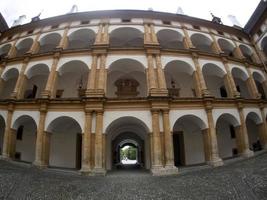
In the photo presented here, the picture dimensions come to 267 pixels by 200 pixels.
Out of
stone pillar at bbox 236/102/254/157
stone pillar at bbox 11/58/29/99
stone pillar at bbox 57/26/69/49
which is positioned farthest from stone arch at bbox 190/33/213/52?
stone pillar at bbox 11/58/29/99

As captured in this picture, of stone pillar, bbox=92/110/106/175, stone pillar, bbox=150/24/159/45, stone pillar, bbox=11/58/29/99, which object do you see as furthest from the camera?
stone pillar, bbox=150/24/159/45

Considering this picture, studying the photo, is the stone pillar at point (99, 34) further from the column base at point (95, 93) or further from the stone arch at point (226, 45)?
the stone arch at point (226, 45)

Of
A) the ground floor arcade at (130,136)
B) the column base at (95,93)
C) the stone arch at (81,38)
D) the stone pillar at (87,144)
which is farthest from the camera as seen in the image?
the stone arch at (81,38)

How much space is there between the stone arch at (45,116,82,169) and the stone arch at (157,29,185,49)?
12912mm

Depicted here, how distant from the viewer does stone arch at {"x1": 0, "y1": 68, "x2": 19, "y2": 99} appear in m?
20.1

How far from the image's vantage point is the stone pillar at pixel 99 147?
1381 cm

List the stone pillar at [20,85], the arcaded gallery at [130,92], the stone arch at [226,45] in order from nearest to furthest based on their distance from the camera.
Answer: the arcaded gallery at [130,92]
the stone pillar at [20,85]
the stone arch at [226,45]

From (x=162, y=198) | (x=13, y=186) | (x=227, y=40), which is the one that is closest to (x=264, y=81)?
(x=227, y=40)

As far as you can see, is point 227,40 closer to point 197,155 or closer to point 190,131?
point 190,131

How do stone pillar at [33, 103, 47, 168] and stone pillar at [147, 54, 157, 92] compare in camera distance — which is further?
stone pillar at [147, 54, 157, 92]

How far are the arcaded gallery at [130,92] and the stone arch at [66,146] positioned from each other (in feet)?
0.31

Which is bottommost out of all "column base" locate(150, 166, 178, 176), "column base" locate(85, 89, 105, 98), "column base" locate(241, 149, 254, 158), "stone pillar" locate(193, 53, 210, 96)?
"column base" locate(150, 166, 178, 176)

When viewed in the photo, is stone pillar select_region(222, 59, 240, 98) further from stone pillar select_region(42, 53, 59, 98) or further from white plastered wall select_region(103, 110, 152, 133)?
stone pillar select_region(42, 53, 59, 98)

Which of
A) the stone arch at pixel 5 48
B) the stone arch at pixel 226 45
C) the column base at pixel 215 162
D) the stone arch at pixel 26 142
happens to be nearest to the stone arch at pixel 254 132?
the column base at pixel 215 162
